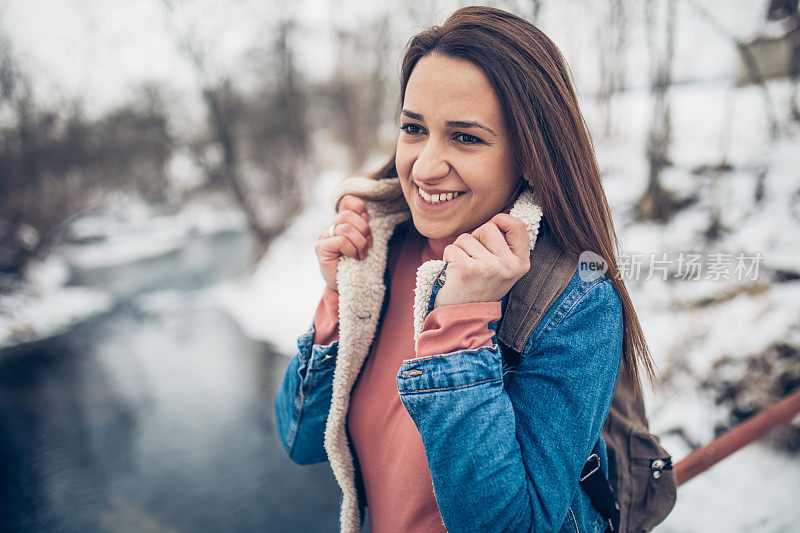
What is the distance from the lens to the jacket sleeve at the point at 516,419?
32.9 inches

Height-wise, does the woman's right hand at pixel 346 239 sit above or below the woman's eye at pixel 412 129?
below

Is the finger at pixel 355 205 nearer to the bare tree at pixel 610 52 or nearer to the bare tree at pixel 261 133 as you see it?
the bare tree at pixel 610 52

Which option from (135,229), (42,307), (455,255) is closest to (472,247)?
(455,255)

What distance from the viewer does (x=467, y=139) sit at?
1.02m

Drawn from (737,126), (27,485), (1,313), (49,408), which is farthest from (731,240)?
(1,313)

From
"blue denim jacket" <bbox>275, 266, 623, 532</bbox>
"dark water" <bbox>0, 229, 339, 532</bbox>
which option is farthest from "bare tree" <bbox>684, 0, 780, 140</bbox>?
"dark water" <bbox>0, 229, 339, 532</bbox>

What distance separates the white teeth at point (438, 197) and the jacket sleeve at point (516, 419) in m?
0.36

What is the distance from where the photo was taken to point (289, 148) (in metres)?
13.6

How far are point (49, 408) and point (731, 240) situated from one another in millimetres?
9700

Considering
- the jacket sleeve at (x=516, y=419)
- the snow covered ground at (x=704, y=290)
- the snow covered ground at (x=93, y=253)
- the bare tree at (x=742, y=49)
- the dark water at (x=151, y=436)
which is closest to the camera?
the jacket sleeve at (x=516, y=419)

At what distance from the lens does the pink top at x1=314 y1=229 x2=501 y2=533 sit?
904mm

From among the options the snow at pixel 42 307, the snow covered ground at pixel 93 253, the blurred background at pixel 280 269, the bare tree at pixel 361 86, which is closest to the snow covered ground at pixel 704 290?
the blurred background at pixel 280 269

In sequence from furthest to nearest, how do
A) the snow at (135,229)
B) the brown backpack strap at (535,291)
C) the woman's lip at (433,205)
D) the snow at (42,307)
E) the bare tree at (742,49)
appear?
the snow at (135,229) < the snow at (42,307) < the bare tree at (742,49) < the woman's lip at (433,205) < the brown backpack strap at (535,291)

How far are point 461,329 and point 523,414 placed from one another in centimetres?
22
